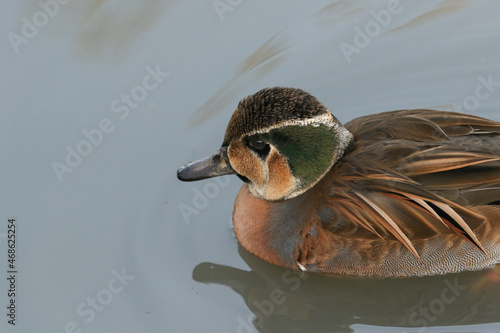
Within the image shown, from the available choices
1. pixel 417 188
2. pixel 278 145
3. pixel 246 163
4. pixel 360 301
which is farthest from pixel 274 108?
pixel 360 301

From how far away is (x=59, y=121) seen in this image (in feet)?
26.9

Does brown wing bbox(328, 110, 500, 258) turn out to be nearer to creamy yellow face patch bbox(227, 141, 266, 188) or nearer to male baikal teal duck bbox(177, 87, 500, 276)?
male baikal teal duck bbox(177, 87, 500, 276)

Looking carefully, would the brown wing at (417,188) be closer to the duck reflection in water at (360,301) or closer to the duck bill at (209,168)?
the duck reflection in water at (360,301)

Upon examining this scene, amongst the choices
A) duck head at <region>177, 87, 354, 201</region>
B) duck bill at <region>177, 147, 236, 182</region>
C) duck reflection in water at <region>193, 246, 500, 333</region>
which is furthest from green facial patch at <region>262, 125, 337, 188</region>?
duck reflection in water at <region>193, 246, 500, 333</region>

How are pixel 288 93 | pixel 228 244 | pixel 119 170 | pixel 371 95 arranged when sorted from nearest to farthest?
pixel 288 93 → pixel 228 244 → pixel 119 170 → pixel 371 95

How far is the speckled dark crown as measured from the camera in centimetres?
632

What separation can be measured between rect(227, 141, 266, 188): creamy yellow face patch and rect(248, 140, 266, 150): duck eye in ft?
0.21

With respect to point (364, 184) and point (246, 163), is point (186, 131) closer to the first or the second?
point (246, 163)

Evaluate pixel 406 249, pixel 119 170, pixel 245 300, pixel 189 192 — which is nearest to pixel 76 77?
pixel 119 170

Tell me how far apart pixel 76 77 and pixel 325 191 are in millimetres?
3414

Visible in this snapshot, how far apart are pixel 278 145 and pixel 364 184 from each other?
73 centimetres

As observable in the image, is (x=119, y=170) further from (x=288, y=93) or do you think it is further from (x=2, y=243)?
(x=288, y=93)

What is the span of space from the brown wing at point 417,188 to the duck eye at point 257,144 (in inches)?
23.8

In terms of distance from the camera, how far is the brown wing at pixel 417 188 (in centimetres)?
622
